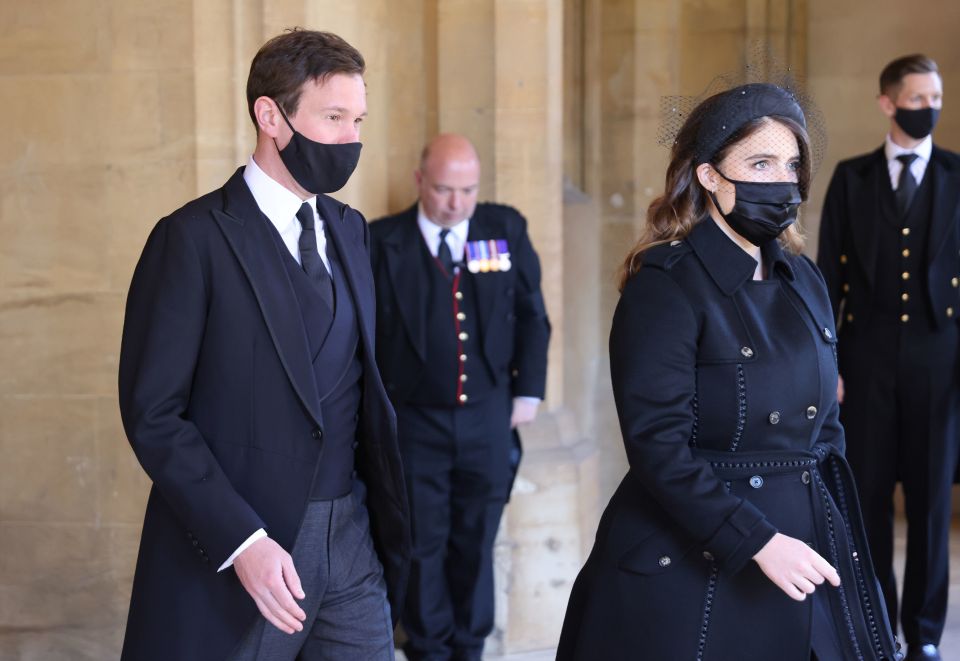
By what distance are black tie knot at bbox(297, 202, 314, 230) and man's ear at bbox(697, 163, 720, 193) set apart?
0.72 metres

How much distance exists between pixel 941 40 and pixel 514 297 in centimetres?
353

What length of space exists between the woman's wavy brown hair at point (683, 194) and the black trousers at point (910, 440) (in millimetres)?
2239

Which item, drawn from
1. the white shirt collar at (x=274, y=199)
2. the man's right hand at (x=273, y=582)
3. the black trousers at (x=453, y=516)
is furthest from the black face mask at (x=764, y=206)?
the black trousers at (x=453, y=516)

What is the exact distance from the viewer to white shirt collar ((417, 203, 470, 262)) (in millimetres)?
4941

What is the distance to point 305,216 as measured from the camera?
8.99ft

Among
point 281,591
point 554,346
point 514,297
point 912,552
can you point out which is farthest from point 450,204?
point 281,591

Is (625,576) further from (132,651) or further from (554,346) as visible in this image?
(554,346)

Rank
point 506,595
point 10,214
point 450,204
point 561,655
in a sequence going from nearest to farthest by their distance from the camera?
point 561,655
point 10,214
point 450,204
point 506,595

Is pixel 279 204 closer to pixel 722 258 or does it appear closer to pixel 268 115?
pixel 268 115

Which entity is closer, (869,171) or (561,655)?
(561,655)

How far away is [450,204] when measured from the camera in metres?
4.87

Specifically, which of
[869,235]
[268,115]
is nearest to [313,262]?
[268,115]

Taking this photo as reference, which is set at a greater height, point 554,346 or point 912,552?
point 554,346

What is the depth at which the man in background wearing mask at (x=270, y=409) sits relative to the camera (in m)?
2.49
